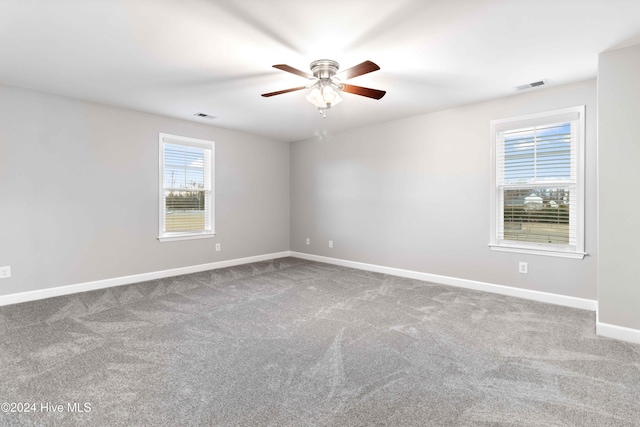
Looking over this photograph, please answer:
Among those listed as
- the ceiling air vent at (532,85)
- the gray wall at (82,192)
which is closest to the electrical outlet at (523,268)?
the ceiling air vent at (532,85)

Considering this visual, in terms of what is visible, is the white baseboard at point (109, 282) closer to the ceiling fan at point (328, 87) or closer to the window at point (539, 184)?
the ceiling fan at point (328, 87)

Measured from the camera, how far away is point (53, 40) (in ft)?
8.40

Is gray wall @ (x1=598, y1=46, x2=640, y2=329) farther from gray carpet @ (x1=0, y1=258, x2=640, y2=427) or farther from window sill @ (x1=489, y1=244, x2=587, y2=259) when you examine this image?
window sill @ (x1=489, y1=244, x2=587, y2=259)

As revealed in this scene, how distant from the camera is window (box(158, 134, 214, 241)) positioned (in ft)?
16.1

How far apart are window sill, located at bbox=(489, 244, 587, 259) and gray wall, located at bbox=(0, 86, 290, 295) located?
4.33 metres

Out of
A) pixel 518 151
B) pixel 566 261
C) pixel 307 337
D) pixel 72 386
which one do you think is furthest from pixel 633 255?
pixel 72 386

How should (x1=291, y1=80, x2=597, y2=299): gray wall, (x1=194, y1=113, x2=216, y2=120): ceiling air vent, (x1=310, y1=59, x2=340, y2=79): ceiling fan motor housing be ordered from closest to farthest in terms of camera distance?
(x1=310, y1=59, x2=340, y2=79): ceiling fan motor housing < (x1=291, y1=80, x2=597, y2=299): gray wall < (x1=194, y1=113, x2=216, y2=120): ceiling air vent

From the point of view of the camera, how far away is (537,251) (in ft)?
12.3

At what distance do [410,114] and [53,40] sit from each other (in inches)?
161

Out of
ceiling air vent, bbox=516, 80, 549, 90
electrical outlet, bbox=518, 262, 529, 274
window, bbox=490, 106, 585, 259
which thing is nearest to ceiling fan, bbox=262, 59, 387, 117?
ceiling air vent, bbox=516, 80, 549, 90

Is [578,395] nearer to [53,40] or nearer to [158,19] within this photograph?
[158,19]

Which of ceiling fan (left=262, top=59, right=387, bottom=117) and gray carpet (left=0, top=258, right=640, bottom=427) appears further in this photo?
ceiling fan (left=262, top=59, right=387, bottom=117)

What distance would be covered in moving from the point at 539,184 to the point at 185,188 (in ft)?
16.3

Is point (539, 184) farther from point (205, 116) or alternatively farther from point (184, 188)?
point (184, 188)
